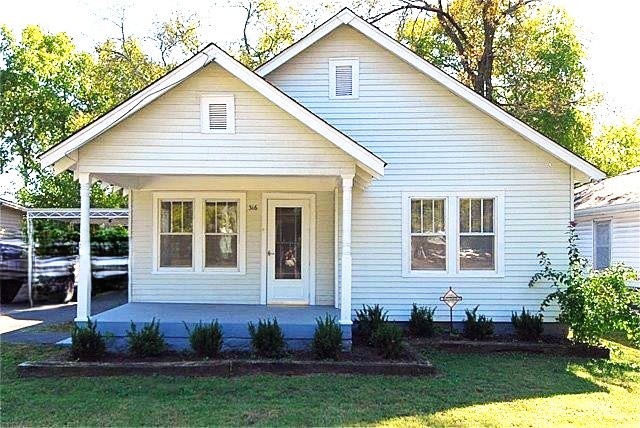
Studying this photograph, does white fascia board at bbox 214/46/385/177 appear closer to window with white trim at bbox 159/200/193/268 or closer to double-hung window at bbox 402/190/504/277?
double-hung window at bbox 402/190/504/277

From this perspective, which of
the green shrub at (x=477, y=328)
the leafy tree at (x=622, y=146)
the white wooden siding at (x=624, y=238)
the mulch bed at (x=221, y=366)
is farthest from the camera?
the leafy tree at (x=622, y=146)

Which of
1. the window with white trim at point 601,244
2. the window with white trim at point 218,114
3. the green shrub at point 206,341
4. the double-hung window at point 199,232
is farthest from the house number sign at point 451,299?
the window with white trim at point 601,244

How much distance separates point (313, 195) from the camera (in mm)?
11344

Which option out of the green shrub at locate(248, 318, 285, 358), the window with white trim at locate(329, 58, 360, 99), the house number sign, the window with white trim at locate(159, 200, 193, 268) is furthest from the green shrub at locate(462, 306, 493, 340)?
the window with white trim at locate(159, 200, 193, 268)

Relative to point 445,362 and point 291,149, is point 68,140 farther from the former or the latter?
point 445,362

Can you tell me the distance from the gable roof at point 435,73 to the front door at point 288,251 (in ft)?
8.67

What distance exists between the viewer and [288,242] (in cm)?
1144

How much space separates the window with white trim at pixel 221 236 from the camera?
11.5m

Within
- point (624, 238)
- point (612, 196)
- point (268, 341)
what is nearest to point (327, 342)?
point (268, 341)

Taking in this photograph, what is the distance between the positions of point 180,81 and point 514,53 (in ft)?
52.6

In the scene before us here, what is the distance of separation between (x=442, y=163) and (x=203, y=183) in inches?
176

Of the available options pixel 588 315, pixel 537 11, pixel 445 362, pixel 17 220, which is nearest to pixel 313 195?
Result: pixel 445 362

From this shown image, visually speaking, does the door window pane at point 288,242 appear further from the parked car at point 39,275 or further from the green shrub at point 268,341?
the parked car at point 39,275

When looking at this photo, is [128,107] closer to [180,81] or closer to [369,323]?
[180,81]
